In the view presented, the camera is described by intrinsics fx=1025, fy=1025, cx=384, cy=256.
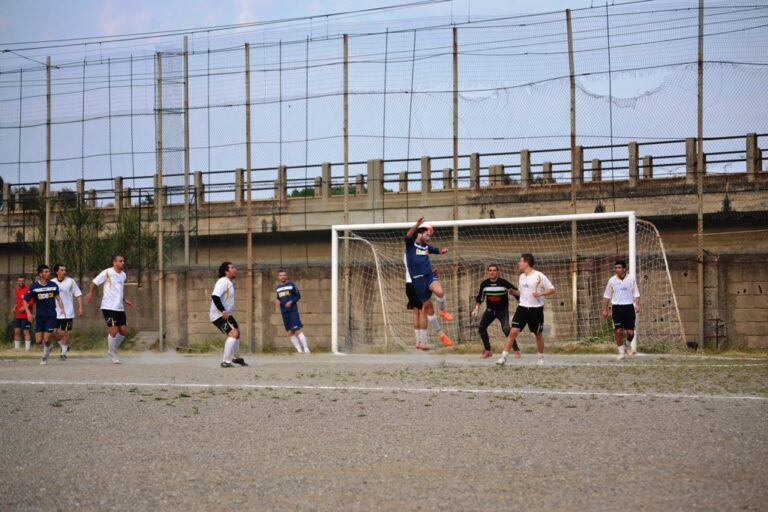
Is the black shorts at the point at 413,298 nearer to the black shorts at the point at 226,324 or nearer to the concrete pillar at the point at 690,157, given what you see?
the black shorts at the point at 226,324

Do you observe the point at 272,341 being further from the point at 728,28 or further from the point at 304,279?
the point at 728,28

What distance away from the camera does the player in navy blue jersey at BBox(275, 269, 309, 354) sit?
24266 millimetres

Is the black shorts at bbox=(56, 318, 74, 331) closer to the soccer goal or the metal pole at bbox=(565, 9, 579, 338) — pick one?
the soccer goal

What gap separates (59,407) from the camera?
37.8ft

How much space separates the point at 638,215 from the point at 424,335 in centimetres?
1412

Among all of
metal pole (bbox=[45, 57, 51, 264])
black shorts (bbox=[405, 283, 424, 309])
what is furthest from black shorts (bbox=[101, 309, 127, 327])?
metal pole (bbox=[45, 57, 51, 264])

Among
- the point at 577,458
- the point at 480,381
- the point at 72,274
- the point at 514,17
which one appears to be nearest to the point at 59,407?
the point at 480,381

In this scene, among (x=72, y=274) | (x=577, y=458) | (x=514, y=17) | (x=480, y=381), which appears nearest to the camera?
(x=577, y=458)

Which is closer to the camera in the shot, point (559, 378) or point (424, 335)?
point (559, 378)

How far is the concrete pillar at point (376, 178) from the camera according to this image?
29922 millimetres

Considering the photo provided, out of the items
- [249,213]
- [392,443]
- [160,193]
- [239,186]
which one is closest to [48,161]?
[160,193]

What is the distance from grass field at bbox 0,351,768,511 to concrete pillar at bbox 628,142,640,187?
496 inches

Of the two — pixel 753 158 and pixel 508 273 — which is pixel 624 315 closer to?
pixel 508 273

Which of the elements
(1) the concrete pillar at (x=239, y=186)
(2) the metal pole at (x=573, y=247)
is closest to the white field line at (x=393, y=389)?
(2) the metal pole at (x=573, y=247)
